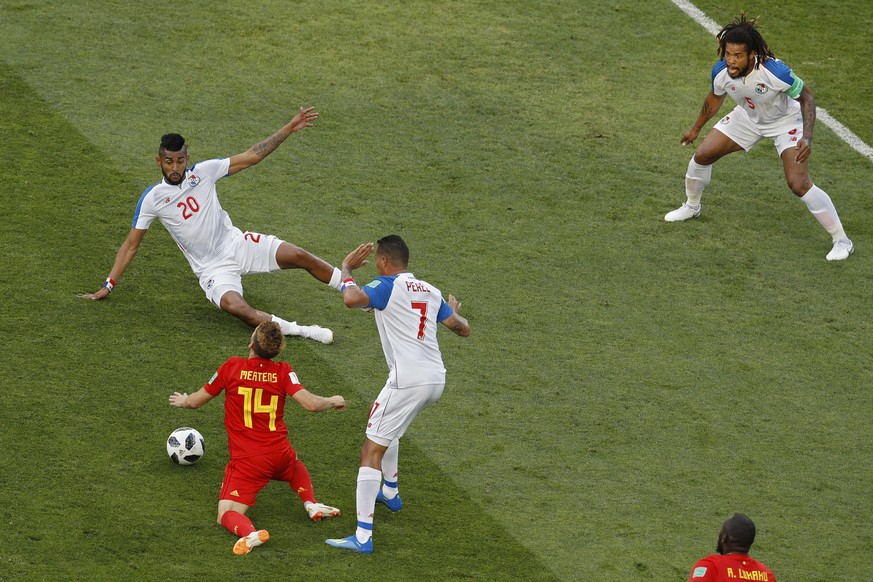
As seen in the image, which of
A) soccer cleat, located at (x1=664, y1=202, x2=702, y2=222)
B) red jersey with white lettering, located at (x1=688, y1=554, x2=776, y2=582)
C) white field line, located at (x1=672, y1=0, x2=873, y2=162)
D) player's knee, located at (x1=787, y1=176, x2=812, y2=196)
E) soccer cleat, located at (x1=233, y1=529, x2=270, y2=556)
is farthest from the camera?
white field line, located at (x1=672, y1=0, x2=873, y2=162)

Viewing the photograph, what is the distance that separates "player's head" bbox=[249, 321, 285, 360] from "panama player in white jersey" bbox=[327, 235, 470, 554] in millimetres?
492

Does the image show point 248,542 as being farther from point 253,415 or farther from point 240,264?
point 240,264

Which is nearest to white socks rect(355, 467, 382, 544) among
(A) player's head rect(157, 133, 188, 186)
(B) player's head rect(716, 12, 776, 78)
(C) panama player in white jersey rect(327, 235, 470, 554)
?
(C) panama player in white jersey rect(327, 235, 470, 554)

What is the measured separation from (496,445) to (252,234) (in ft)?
9.53

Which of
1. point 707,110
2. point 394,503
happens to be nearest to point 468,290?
point 707,110

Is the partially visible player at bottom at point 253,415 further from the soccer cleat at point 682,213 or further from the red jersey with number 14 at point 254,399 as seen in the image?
the soccer cleat at point 682,213

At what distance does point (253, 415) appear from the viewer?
799 centimetres

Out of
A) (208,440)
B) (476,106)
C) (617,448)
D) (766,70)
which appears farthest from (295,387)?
(476,106)

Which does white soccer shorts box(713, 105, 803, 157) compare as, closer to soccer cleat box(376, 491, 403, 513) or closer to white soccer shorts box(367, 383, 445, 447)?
white soccer shorts box(367, 383, 445, 447)

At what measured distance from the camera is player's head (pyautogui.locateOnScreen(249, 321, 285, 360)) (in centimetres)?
788

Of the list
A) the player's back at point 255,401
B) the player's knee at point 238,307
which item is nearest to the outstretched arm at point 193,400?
the player's back at point 255,401

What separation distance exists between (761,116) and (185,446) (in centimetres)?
644

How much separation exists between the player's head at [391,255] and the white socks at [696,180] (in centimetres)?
520

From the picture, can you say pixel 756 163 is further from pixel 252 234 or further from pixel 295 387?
pixel 295 387
